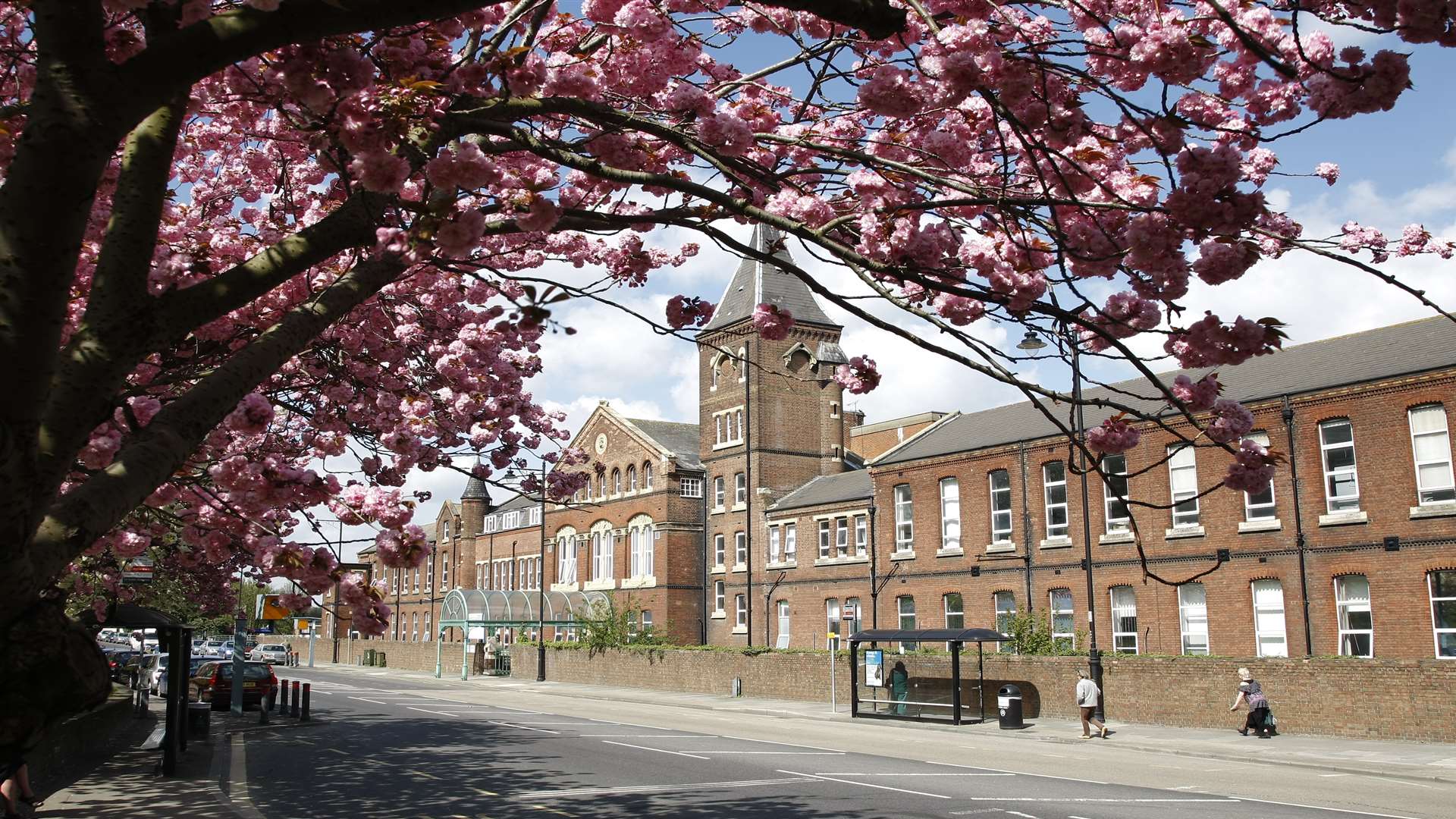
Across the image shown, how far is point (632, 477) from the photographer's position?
2416 inches

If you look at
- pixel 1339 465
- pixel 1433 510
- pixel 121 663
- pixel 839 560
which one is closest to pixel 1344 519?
pixel 1339 465

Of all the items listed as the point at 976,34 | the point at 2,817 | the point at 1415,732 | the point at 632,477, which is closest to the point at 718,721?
the point at 1415,732

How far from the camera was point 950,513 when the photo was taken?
41.2 m

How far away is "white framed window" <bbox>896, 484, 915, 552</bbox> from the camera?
42719 mm

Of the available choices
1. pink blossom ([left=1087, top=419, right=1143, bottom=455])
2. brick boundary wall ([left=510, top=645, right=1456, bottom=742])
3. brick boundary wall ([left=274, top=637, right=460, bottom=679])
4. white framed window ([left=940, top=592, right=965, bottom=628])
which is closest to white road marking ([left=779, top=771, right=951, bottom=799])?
pink blossom ([left=1087, top=419, right=1143, bottom=455])

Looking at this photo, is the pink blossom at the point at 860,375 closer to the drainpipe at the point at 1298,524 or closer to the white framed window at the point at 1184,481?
A: the drainpipe at the point at 1298,524

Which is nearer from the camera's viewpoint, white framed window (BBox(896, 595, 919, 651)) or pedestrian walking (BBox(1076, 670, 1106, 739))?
pedestrian walking (BBox(1076, 670, 1106, 739))

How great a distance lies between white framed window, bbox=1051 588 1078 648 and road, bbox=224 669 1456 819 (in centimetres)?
1047

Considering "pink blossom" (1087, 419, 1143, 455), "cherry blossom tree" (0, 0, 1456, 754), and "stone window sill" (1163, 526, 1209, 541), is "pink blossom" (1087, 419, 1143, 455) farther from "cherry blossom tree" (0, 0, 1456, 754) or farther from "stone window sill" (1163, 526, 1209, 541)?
"stone window sill" (1163, 526, 1209, 541)

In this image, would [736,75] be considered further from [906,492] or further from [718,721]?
[906,492]

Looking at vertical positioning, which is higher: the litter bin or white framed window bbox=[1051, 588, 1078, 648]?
white framed window bbox=[1051, 588, 1078, 648]

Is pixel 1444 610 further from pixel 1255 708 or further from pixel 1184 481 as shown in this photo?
pixel 1184 481

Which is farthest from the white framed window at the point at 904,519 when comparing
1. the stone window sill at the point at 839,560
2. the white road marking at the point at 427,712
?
the white road marking at the point at 427,712

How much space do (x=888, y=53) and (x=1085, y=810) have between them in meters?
9.98
